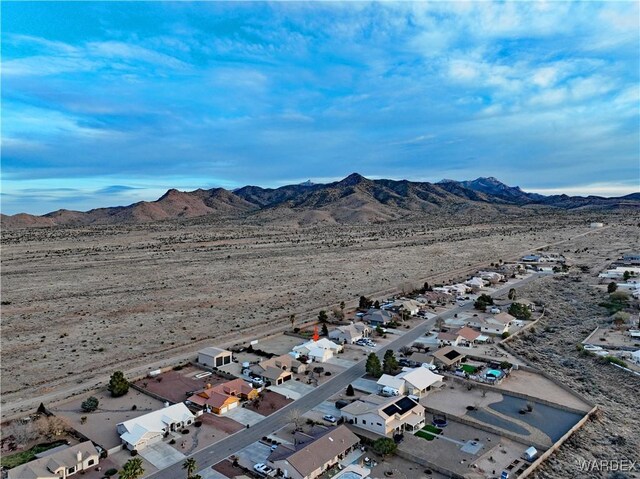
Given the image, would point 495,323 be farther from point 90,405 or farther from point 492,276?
point 90,405

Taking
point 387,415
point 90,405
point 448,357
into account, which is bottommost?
point 90,405

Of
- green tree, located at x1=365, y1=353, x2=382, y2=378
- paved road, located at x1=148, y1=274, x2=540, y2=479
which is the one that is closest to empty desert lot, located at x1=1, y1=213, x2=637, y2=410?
paved road, located at x1=148, y1=274, x2=540, y2=479

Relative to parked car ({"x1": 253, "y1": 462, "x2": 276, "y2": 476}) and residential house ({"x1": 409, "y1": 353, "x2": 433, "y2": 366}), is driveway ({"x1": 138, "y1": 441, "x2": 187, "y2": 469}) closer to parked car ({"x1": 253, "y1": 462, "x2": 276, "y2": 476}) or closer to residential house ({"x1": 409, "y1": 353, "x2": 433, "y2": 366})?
parked car ({"x1": 253, "y1": 462, "x2": 276, "y2": 476})

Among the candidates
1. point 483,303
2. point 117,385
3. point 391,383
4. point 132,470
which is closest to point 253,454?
point 132,470

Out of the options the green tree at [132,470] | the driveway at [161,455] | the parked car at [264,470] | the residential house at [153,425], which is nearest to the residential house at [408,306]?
the residential house at [153,425]

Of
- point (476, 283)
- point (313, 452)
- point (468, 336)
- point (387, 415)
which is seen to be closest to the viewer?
point (313, 452)


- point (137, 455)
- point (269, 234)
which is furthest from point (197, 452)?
point (269, 234)
